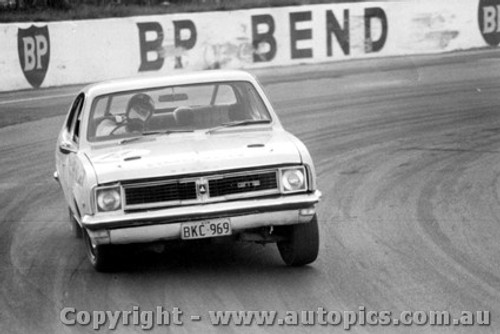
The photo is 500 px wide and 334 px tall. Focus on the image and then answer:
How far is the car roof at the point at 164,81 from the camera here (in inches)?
374

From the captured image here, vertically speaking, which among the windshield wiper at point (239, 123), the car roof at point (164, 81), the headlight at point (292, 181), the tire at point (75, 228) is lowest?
the tire at point (75, 228)

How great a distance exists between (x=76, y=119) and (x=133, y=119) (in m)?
0.81

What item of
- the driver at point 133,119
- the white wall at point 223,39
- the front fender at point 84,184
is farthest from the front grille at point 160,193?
the white wall at point 223,39

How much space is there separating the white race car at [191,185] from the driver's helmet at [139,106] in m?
0.09

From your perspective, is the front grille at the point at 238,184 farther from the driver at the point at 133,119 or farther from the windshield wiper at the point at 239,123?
the driver at the point at 133,119

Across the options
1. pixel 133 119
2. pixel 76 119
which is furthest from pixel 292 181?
pixel 76 119

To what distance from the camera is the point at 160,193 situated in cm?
820

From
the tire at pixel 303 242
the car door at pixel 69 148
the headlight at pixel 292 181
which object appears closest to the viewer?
the headlight at pixel 292 181

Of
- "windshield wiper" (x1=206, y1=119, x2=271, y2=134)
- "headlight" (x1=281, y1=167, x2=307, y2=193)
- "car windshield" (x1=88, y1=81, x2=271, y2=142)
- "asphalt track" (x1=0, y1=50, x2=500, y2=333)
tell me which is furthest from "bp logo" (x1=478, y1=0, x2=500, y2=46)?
"headlight" (x1=281, y1=167, x2=307, y2=193)

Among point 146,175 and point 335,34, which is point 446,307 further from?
point 335,34

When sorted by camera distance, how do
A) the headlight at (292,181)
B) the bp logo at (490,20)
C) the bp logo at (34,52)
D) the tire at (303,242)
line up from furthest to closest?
the bp logo at (490,20), the bp logo at (34,52), the tire at (303,242), the headlight at (292,181)

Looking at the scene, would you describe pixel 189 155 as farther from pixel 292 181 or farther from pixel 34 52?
pixel 34 52

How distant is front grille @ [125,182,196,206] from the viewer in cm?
820

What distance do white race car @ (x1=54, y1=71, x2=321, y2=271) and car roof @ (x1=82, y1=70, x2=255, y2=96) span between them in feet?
0.97
